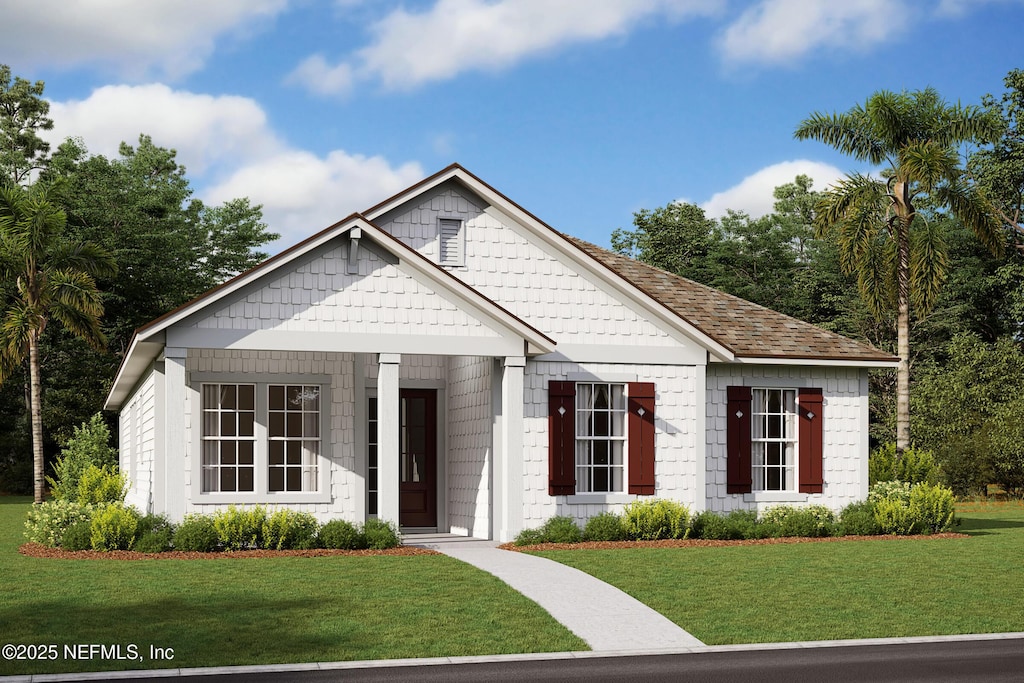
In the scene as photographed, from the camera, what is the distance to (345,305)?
18.8 m

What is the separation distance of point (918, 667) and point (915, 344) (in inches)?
1582

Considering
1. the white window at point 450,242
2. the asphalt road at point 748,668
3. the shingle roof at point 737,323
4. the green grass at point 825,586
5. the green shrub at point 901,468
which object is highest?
the white window at point 450,242

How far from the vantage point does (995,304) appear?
4909 centimetres

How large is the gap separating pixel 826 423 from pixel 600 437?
15.7 feet

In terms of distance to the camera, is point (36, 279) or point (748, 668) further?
point (36, 279)

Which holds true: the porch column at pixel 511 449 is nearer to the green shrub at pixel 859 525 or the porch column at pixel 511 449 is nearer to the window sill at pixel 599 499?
the window sill at pixel 599 499

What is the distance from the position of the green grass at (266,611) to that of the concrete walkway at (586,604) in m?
0.27

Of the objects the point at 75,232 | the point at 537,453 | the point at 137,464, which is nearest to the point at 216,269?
the point at 75,232

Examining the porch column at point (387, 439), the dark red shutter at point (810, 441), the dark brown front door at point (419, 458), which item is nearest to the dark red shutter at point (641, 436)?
the dark red shutter at point (810, 441)

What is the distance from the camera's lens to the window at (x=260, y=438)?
1997cm

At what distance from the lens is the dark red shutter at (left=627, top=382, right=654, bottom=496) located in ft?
68.9

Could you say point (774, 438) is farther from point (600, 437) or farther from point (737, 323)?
point (600, 437)

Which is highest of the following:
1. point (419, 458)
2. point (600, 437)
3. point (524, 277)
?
point (524, 277)

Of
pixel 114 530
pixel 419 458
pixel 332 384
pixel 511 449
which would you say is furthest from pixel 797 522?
A: pixel 114 530
